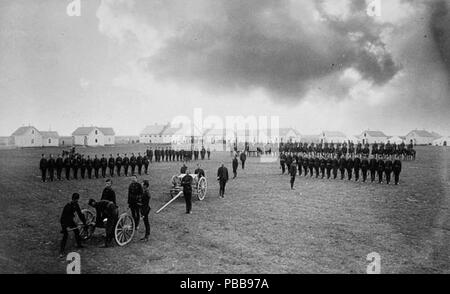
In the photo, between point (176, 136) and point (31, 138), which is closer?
point (31, 138)

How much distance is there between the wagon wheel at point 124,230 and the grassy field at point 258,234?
0.87ft

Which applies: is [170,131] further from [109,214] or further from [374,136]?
[109,214]

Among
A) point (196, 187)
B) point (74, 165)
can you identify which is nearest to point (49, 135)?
point (74, 165)

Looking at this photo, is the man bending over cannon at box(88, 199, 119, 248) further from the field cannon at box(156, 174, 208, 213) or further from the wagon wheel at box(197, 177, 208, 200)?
the wagon wheel at box(197, 177, 208, 200)


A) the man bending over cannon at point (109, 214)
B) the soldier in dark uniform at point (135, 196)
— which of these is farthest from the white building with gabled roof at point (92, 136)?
the man bending over cannon at point (109, 214)

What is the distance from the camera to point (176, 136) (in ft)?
298

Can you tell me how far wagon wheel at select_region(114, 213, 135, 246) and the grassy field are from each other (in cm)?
27

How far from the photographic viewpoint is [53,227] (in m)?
10.9

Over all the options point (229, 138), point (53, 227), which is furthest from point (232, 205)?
point (229, 138)

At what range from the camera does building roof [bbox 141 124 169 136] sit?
9806 centimetres

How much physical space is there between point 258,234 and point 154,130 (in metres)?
93.2

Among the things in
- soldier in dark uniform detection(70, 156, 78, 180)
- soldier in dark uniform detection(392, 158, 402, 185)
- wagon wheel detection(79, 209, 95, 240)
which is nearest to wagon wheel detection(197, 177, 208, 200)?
wagon wheel detection(79, 209, 95, 240)

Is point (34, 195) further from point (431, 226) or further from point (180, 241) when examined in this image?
point (431, 226)
